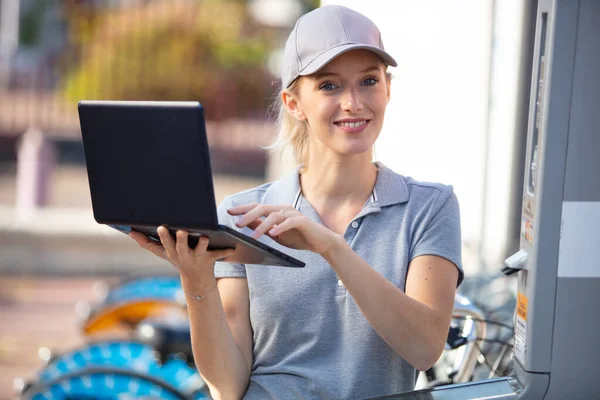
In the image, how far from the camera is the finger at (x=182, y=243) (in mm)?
1750

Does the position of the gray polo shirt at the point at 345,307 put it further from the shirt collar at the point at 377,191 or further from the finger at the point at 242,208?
the finger at the point at 242,208

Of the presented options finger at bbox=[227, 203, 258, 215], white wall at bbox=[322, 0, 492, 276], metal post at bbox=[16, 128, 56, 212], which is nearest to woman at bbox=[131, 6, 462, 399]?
finger at bbox=[227, 203, 258, 215]

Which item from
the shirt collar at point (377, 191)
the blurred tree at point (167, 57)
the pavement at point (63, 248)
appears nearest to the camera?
the shirt collar at point (377, 191)

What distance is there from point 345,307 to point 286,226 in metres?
0.37

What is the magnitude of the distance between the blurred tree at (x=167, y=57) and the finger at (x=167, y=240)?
11.6 metres

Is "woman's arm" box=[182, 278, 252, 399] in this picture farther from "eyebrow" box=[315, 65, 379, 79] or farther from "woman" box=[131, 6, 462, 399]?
"eyebrow" box=[315, 65, 379, 79]

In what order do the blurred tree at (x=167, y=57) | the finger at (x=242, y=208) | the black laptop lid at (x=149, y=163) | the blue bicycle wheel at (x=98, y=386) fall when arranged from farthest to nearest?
the blurred tree at (x=167, y=57)
the blue bicycle wheel at (x=98, y=386)
the finger at (x=242, y=208)
the black laptop lid at (x=149, y=163)

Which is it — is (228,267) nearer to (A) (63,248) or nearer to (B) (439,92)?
(B) (439,92)

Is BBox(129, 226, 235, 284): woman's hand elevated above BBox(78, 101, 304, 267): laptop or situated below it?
below

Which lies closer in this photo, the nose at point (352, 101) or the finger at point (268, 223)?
the finger at point (268, 223)

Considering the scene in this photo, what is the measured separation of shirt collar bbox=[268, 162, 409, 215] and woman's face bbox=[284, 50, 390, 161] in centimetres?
12

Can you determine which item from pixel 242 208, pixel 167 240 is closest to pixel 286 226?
pixel 242 208

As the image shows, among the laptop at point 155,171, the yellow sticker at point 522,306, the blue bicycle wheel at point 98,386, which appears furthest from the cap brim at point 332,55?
the blue bicycle wheel at point 98,386

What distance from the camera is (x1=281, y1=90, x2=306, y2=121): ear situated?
222 cm
